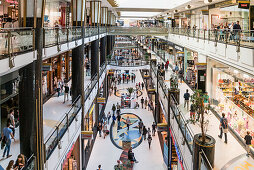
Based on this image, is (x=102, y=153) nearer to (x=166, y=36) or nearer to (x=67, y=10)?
(x=67, y=10)

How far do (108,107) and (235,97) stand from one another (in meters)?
14.4

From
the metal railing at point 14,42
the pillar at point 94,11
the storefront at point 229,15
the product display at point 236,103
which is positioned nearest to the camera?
the metal railing at point 14,42

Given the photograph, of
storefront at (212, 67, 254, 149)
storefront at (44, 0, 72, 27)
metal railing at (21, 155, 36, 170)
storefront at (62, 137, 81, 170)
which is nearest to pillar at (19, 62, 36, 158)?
metal railing at (21, 155, 36, 170)

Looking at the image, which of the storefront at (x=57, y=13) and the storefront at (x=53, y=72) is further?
the storefront at (x=57, y=13)

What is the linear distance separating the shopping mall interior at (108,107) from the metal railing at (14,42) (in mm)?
21

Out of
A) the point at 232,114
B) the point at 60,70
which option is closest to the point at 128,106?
the point at 60,70

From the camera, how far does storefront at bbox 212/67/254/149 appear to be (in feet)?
32.6

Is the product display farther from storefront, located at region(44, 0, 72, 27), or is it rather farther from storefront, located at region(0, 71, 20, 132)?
storefront, located at region(44, 0, 72, 27)

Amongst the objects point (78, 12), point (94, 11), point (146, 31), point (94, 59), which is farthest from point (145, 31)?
point (78, 12)

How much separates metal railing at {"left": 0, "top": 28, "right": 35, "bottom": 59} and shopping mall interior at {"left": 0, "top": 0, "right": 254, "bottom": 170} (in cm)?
2

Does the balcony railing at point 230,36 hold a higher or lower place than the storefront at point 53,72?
higher

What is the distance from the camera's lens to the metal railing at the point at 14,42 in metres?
4.49

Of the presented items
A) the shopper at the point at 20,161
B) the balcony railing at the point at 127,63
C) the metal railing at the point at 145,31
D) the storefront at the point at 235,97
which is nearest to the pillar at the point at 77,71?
the shopper at the point at 20,161

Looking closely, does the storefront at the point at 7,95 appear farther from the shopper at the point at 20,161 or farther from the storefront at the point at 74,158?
the shopper at the point at 20,161
